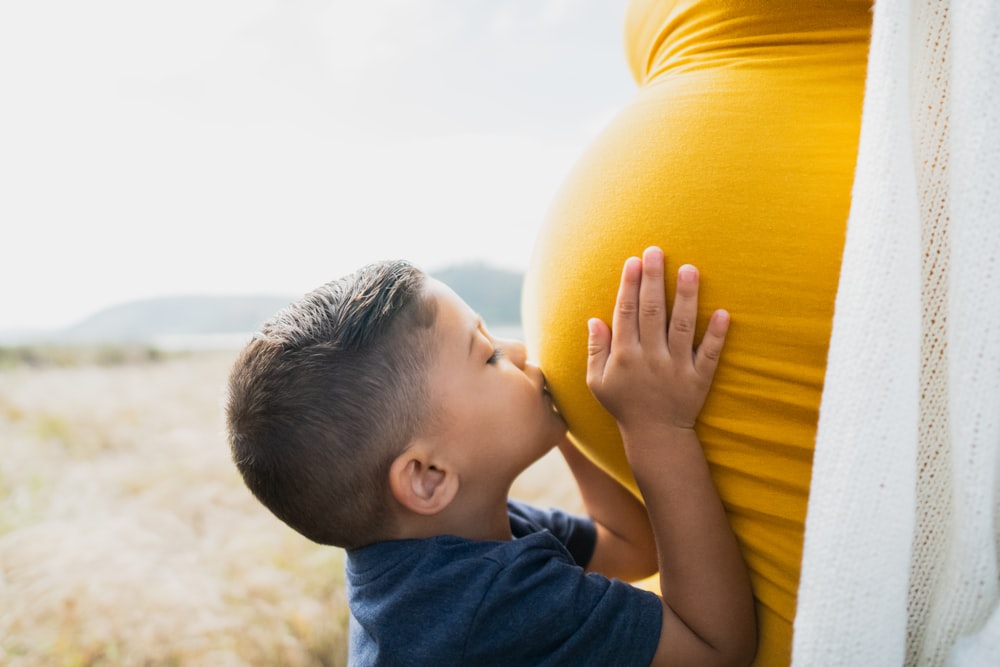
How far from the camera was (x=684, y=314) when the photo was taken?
0.69m

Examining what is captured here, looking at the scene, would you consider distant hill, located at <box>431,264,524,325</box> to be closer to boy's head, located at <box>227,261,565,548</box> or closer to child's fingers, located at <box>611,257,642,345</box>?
boy's head, located at <box>227,261,565,548</box>

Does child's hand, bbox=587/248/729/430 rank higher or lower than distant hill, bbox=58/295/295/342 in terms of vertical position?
higher

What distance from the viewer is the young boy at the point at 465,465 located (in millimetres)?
715

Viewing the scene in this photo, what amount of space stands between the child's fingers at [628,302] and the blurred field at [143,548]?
51 cm

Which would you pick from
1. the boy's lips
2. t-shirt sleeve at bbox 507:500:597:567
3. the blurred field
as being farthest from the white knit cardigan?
the blurred field

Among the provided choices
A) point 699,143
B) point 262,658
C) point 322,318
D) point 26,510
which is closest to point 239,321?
point 26,510

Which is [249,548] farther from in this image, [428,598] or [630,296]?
[630,296]

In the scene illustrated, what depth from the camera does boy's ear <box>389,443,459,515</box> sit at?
0.81 m

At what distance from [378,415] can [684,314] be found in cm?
36

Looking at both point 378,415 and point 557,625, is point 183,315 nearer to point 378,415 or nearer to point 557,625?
point 378,415

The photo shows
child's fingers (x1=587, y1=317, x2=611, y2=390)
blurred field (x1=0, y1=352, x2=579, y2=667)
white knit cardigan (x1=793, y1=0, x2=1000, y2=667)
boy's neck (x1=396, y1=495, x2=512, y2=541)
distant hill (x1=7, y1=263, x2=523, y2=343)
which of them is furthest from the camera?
distant hill (x1=7, y1=263, x2=523, y2=343)

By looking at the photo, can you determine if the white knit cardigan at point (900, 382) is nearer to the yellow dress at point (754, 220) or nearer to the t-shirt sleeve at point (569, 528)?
the yellow dress at point (754, 220)

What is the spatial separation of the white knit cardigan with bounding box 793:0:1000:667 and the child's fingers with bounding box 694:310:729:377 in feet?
0.37

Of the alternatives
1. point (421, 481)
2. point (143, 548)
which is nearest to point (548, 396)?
point (421, 481)
